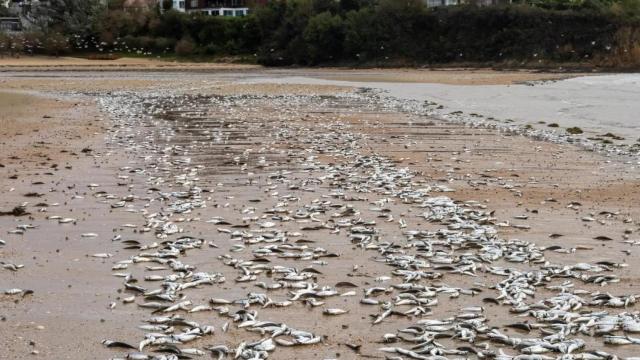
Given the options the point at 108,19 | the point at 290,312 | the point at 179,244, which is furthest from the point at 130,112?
the point at 108,19

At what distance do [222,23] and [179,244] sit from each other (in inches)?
4009

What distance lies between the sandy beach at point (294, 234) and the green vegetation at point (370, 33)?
222 ft

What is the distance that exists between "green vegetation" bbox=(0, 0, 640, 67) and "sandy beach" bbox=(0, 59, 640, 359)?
67.6m

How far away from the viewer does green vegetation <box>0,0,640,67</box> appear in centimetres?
8831

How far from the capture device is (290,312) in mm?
8648

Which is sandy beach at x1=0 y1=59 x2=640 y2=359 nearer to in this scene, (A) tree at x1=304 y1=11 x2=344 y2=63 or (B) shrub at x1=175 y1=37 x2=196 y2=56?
(A) tree at x1=304 y1=11 x2=344 y2=63

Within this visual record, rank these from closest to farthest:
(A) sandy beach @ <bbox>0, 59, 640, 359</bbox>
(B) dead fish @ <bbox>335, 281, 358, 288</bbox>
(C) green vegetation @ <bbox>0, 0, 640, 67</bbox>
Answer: (A) sandy beach @ <bbox>0, 59, 640, 359</bbox> < (B) dead fish @ <bbox>335, 281, 358, 288</bbox> < (C) green vegetation @ <bbox>0, 0, 640, 67</bbox>

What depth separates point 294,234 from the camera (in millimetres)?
12281

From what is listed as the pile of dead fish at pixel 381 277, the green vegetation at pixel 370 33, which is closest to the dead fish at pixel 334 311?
the pile of dead fish at pixel 381 277

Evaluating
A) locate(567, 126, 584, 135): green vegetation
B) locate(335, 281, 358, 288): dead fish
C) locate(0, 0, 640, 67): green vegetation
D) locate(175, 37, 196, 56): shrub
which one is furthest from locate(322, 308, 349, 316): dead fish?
locate(175, 37, 196, 56): shrub

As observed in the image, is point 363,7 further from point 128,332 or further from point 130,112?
point 128,332

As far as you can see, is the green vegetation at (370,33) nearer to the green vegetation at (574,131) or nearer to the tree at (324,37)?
the tree at (324,37)

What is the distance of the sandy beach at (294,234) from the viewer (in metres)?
8.19

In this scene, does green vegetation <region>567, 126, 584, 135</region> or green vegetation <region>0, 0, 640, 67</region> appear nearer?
green vegetation <region>567, 126, 584, 135</region>
